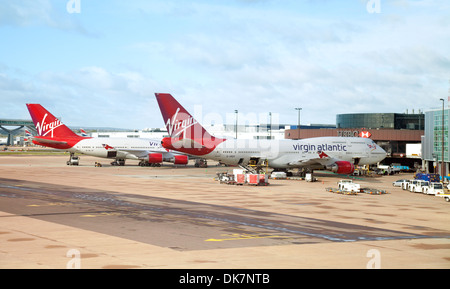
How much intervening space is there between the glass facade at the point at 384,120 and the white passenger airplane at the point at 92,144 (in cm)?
8698

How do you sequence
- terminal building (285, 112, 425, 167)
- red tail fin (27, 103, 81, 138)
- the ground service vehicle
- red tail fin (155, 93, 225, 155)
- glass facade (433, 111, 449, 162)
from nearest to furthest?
the ground service vehicle → red tail fin (155, 93, 225, 155) → glass facade (433, 111, 449, 162) → red tail fin (27, 103, 81, 138) → terminal building (285, 112, 425, 167)

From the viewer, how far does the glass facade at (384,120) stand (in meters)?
159

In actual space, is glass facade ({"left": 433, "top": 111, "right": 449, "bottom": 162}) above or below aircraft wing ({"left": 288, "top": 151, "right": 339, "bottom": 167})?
above

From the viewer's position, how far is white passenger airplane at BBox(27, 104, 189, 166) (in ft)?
301

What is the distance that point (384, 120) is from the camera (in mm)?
169500

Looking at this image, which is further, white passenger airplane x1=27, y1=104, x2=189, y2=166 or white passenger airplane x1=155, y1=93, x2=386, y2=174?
white passenger airplane x1=27, y1=104, x2=189, y2=166

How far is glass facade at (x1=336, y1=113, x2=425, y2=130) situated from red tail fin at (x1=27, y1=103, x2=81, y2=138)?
102 metres

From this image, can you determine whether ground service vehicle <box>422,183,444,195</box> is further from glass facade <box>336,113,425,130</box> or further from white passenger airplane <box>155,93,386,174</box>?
glass facade <box>336,113,425,130</box>

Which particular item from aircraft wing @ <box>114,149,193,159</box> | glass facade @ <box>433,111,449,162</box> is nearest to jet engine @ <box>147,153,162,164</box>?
aircraft wing @ <box>114,149,193,159</box>

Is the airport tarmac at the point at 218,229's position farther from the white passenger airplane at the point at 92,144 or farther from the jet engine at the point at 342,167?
the white passenger airplane at the point at 92,144
